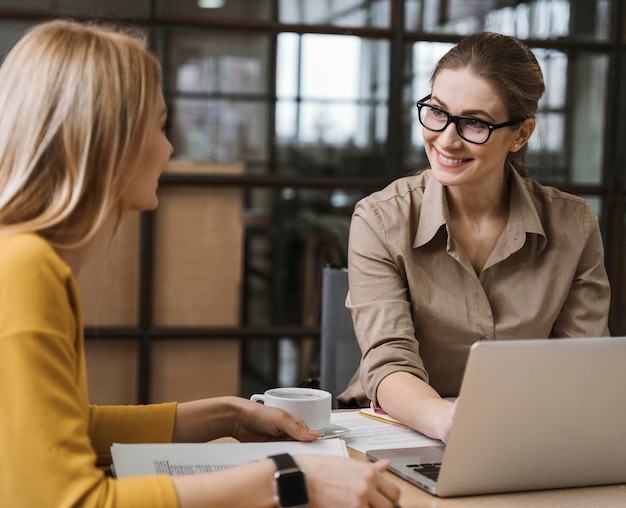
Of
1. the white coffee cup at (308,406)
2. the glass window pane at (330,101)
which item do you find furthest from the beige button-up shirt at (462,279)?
the glass window pane at (330,101)

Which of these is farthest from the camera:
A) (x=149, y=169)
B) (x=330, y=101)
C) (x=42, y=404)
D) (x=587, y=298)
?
(x=330, y=101)

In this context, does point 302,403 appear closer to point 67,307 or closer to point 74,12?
point 67,307

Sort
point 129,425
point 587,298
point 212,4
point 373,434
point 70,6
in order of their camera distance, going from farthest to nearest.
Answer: point 212,4, point 70,6, point 587,298, point 373,434, point 129,425

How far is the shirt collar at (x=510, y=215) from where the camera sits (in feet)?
6.15

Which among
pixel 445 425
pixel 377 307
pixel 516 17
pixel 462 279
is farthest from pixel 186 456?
pixel 516 17

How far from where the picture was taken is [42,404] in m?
0.95

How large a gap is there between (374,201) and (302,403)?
26.8 inches

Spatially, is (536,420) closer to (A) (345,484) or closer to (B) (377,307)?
(A) (345,484)

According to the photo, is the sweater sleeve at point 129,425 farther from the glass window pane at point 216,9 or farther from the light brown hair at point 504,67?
the glass window pane at point 216,9

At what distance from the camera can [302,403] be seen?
137 cm

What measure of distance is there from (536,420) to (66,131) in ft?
2.18

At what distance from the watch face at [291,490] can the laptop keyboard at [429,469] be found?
8.9 inches

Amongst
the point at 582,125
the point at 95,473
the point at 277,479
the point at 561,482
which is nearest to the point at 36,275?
the point at 95,473

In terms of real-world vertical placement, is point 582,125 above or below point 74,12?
below
